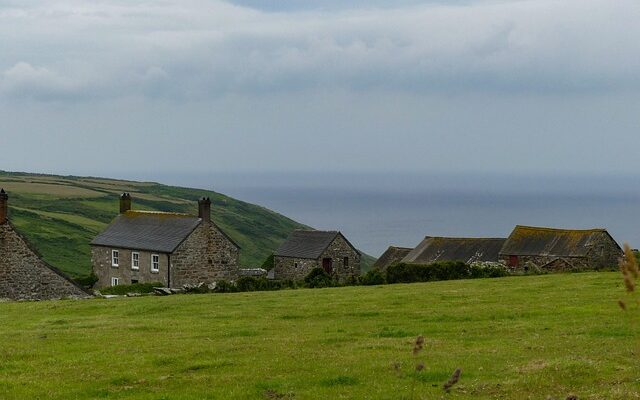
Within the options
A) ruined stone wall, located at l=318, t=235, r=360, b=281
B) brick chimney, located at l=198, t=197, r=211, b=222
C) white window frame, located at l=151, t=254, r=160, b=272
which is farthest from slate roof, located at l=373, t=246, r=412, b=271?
white window frame, located at l=151, t=254, r=160, b=272

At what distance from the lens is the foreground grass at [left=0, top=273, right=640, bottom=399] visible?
16.4m

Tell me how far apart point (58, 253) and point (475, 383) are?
12440 centimetres

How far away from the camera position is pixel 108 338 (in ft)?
83.4

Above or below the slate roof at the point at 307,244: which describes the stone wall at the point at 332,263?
below

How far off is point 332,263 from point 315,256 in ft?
9.28

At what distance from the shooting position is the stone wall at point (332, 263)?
85750mm

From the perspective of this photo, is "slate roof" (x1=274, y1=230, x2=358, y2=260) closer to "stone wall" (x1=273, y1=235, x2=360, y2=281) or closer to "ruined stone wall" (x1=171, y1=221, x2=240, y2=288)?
"stone wall" (x1=273, y1=235, x2=360, y2=281)

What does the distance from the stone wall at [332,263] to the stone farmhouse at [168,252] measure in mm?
10185

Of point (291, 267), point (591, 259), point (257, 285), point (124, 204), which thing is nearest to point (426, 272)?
point (257, 285)

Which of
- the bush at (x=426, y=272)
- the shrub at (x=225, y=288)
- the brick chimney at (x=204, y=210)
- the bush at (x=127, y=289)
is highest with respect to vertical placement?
the brick chimney at (x=204, y=210)

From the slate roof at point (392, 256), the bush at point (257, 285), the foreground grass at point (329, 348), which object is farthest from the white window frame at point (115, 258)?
the foreground grass at point (329, 348)

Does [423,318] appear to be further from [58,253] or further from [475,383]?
[58,253]

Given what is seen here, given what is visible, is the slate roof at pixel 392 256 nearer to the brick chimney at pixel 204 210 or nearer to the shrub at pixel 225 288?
the brick chimney at pixel 204 210

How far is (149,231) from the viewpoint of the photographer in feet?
256
